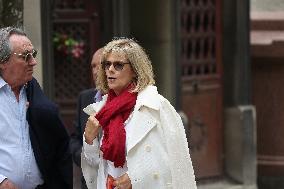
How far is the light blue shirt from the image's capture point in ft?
19.4

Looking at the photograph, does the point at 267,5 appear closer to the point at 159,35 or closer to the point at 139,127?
the point at 159,35

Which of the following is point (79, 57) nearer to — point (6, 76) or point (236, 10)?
point (236, 10)

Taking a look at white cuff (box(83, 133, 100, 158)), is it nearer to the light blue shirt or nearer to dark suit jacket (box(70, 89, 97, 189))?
the light blue shirt

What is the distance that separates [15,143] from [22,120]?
148mm

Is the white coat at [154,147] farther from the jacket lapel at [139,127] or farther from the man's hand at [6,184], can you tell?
the man's hand at [6,184]

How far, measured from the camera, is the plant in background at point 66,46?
10.5m

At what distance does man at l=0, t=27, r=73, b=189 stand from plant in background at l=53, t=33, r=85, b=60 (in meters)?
4.29

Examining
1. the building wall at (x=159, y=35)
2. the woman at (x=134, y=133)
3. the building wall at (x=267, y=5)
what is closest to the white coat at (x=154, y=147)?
the woman at (x=134, y=133)

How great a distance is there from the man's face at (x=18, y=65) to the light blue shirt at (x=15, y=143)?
5cm

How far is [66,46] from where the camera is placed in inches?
414

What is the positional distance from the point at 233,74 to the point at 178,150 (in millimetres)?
6234

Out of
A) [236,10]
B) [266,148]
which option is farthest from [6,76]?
[266,148]

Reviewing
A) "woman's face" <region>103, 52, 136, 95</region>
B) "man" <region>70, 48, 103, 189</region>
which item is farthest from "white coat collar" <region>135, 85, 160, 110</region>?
"man" <region>70, 48, 103, 189</region>

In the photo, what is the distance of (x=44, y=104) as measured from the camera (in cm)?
618
